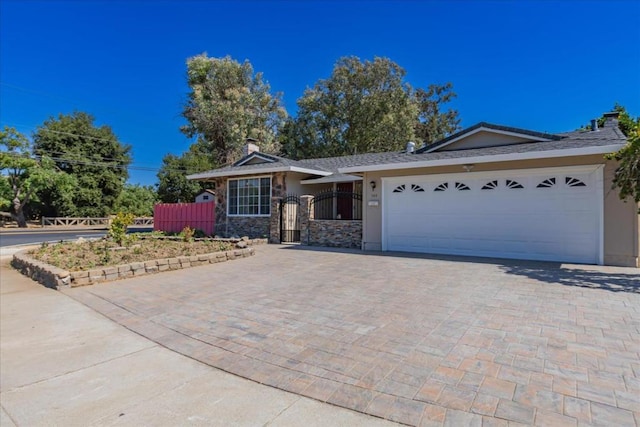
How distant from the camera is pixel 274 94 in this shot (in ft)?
101

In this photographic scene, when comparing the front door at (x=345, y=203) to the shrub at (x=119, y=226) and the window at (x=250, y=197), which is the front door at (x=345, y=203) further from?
the shrub at (x=119, y=226)

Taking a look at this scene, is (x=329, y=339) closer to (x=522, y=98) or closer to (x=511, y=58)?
(x=511, y=58)

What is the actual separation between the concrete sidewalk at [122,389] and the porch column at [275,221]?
32.0 feet

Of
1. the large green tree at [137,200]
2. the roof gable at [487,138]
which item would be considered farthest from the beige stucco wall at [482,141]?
the large green tree at [137,200]

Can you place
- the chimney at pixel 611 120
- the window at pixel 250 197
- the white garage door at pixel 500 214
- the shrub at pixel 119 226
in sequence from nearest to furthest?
the white garage door at pixel 500 214
the chimney at pixel 611 120
the shrub at pixel 119 226
the window at pixel 250 197

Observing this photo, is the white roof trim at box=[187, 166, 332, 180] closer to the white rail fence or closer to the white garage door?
the white garage door

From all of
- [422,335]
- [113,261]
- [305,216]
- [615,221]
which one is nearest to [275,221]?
[305,216]

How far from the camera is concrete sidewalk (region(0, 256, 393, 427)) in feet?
8.16

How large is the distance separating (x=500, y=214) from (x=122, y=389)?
9389 millimetres

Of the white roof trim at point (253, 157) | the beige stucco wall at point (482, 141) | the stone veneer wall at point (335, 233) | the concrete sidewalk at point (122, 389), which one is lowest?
the concrete sidewalk at point (122, 389)

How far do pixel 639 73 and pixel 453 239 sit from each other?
11197mm

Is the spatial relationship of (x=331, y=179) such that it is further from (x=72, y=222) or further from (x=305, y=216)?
(x=72, y=222)

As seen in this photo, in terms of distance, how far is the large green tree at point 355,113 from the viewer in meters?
27.3

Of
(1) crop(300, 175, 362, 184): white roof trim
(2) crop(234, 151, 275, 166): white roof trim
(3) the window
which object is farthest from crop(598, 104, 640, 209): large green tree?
(2) crop(234, 151, 275, 166): white roof trim
